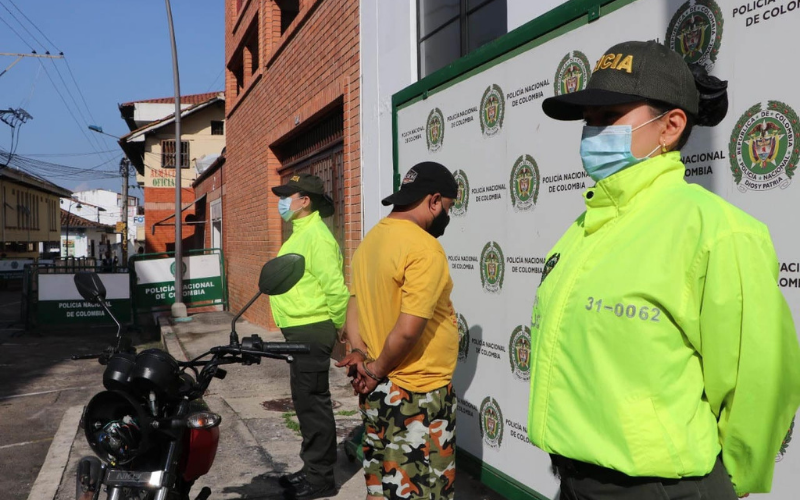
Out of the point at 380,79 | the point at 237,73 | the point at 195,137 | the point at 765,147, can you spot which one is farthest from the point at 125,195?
the point at 765,147

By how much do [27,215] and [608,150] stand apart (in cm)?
4861

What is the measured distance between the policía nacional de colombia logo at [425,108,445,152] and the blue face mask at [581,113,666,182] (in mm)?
2492

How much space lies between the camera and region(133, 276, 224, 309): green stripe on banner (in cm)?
1412

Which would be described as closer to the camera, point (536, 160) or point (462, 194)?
point (536, 160)

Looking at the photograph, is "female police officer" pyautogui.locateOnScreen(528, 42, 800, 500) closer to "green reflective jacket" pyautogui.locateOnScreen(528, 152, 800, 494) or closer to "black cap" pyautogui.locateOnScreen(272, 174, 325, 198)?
"green reflective jacket" pyautogui.locateOnScreen(528, 152, 800, 494)

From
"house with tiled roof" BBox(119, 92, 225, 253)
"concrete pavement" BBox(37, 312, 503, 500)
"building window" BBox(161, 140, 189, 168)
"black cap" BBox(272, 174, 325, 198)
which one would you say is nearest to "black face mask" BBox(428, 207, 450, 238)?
"black cap" BBox(272, 174, 325, 198)

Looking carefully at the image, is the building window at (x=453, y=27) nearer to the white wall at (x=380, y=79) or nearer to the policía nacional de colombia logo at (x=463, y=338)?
the white wall at (x=380, y=79)

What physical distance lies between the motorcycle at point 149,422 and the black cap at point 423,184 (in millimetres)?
630

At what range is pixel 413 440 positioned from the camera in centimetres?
272

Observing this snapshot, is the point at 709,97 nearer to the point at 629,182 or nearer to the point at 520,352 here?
the point at 629,182

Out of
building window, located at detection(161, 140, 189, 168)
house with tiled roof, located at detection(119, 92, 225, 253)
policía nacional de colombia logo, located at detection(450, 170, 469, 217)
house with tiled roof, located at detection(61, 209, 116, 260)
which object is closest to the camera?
policía nacional de colombia logo, located at detection(450, 170, 469, 217)

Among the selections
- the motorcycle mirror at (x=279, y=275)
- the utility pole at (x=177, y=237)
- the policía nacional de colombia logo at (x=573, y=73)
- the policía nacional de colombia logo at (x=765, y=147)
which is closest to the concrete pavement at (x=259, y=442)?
the motorcycle mirror at (x=279, y=275)

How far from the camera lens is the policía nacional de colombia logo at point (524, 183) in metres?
3.26

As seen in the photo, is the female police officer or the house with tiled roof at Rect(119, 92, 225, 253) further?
the house with tiled roof at Rect(119, 92, 225, 253)
